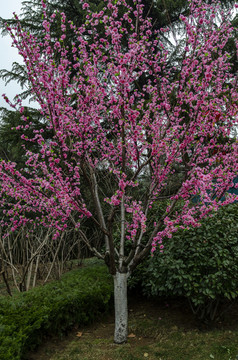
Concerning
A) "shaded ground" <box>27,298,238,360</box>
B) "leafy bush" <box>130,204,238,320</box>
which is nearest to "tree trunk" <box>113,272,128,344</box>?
"shaded ground" <box>27,298,238,360</box>

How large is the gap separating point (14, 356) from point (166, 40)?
10.7 m

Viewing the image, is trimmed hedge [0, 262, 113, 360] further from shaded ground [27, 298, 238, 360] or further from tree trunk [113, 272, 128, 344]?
tree trunk [113, 272, 128, 344]

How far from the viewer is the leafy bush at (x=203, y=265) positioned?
425 cm

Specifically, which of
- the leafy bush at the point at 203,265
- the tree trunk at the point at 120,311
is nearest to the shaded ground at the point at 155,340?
the tree trunk at the point at 120,311

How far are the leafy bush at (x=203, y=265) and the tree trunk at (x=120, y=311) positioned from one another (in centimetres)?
65

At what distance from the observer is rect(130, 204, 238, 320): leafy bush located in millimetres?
4254

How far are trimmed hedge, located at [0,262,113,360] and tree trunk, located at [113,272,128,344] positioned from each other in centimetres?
72

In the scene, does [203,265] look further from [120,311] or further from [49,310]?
[49,310]

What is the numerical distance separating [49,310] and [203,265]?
2.30 meters

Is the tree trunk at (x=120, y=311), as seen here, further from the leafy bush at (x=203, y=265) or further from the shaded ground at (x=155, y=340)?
the leafy bush at (x=203, y=265)

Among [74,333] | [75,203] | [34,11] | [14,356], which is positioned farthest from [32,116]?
[14,356]

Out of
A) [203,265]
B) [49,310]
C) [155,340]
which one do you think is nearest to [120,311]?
[155,340]

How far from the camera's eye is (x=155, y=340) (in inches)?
174

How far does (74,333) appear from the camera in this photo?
182 inches
